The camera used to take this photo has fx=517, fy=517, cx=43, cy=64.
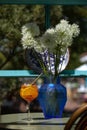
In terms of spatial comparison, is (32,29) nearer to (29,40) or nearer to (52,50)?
(29,40)

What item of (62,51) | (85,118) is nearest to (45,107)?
(62,51)

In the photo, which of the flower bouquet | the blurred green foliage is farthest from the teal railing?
the flower bouquet

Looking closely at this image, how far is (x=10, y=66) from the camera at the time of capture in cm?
901

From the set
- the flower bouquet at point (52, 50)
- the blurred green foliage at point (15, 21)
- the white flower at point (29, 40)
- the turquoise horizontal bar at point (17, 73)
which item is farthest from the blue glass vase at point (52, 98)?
the blurred green foliage at point (15, 21)

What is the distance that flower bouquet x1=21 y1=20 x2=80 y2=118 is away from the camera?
3.40 metres

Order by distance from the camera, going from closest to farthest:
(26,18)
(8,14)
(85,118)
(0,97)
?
(85,118) → (8,14) → (26,18) → (0,97)

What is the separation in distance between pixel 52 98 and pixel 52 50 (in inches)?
12.8

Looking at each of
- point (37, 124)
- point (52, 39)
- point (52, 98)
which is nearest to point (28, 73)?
point (52, 98)

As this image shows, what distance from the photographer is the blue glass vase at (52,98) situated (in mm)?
3479

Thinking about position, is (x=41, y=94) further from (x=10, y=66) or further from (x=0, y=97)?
(x=10, y=66)

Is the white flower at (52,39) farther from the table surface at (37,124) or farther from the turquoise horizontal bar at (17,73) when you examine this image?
the turquoise horizontal bar at (17,73)

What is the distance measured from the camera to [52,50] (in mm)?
3416

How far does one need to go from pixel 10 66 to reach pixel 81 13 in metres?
1.57

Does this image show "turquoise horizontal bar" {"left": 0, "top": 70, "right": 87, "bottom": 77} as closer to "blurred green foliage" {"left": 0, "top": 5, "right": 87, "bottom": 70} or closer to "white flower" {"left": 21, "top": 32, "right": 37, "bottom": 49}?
"blurred green foliage" {"left": 0, "top": 5, "right": 87, "bottom": 70}
